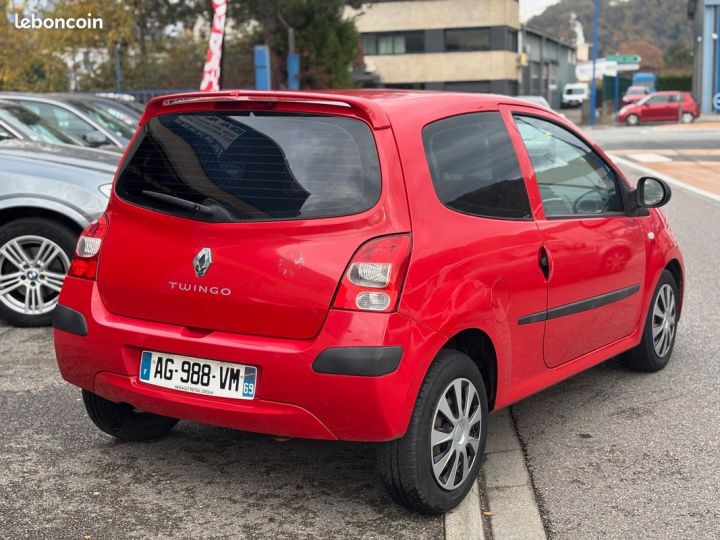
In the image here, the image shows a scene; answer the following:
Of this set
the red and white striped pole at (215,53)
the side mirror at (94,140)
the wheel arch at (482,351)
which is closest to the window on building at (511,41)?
the red and white striped pole at (215,53)

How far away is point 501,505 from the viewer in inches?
162

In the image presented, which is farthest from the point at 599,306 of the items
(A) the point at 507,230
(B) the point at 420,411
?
(B) the point at 420,411

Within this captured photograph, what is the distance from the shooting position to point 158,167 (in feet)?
14.1

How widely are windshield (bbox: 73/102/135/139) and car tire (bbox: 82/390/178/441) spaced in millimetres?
8764

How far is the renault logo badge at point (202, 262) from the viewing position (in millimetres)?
3951

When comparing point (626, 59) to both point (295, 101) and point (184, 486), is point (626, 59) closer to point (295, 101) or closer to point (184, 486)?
point (295, 101)

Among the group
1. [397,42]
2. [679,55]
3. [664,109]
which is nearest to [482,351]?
[664,109]

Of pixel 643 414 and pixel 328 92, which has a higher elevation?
pixel 328 92

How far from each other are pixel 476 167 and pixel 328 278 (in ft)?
3.14

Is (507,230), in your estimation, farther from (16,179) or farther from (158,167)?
(16,179)

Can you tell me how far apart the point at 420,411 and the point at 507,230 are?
97cm

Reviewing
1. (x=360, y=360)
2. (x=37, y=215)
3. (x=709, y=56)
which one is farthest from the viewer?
(x=709, y=56)

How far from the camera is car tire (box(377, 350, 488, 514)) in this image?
3818mm
